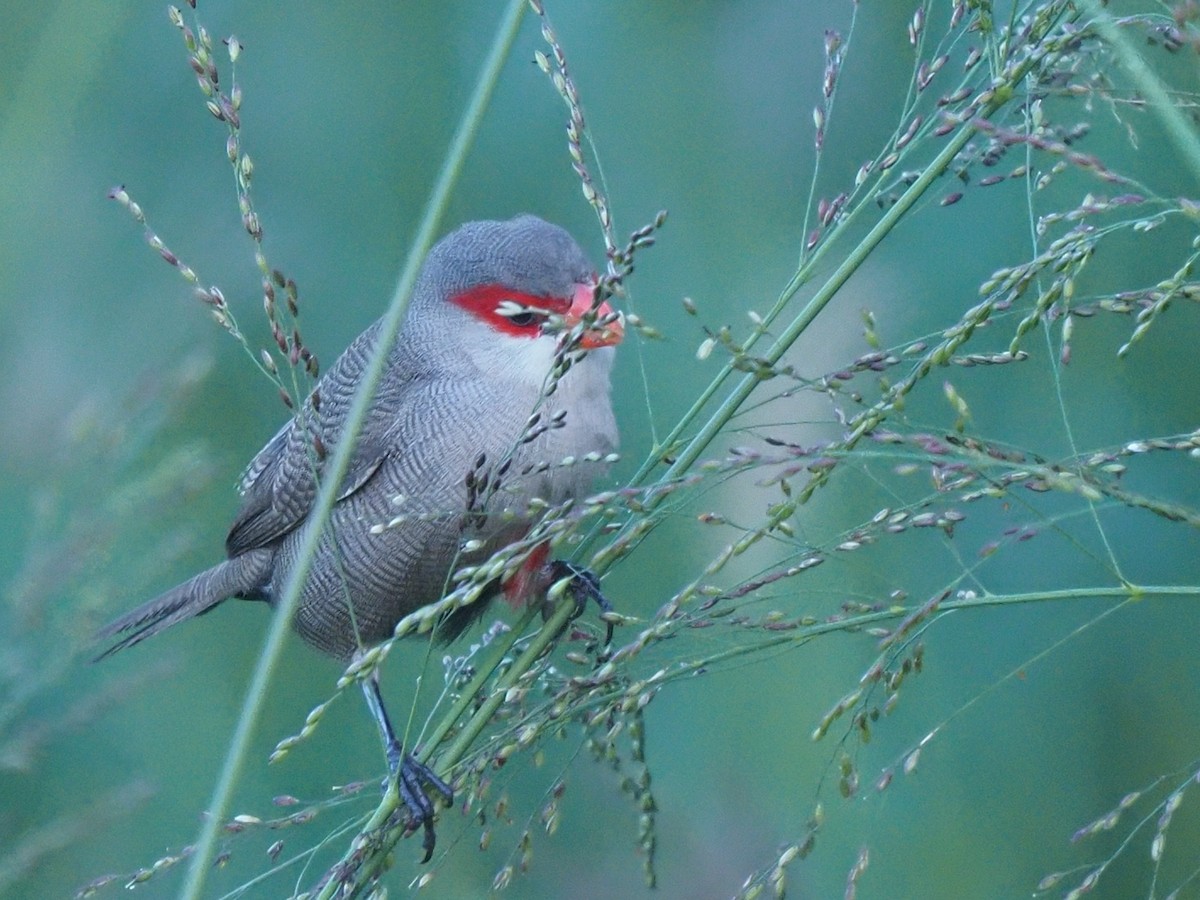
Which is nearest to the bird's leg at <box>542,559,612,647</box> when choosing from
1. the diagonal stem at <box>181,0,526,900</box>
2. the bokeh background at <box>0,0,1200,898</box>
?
the bokeh background at <box>0,0,1200,898</box>

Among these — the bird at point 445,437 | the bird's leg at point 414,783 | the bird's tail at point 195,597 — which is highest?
the bird's tail at point 195,597

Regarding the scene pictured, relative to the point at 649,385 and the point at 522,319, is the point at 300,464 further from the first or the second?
the point at 649,385

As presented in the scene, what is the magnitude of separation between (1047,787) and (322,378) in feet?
5.61

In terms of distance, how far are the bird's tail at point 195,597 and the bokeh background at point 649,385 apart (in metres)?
0.11

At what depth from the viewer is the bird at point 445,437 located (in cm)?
242

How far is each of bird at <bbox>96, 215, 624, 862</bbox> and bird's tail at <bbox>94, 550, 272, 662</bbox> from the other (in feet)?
0.32

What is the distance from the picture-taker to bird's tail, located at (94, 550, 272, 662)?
304cm

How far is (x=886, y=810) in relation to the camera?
2.58m

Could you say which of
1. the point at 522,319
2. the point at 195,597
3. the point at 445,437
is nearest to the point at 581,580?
the point at 445,437

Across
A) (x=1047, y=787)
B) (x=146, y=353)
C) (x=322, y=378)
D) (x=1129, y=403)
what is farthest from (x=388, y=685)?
(x=1129, y=403)

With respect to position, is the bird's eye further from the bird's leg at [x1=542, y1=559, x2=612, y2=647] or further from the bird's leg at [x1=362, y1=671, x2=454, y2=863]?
the bird's leg at [x1=362, y1=671, x2=454, y2=863]

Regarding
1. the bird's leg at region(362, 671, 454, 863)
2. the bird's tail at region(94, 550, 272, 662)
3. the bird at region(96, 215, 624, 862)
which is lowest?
the bird's leg at region(362, 671, 454, 863)

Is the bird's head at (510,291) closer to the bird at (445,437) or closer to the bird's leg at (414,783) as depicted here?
the bird at (445,437)

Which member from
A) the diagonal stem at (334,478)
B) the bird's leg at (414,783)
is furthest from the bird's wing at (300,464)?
the diagonal stem at (334,478)
